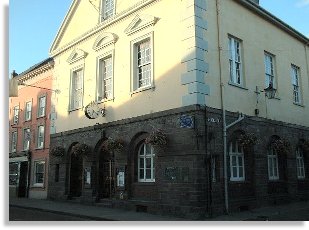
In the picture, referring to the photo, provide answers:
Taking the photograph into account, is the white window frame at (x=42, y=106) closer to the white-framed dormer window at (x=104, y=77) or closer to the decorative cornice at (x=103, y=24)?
the decorative cornice at (x=103, y=24)

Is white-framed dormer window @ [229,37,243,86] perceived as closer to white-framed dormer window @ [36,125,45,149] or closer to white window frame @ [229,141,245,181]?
white window frame @ [229,141,245,181]

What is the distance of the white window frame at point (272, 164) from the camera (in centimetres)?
1655

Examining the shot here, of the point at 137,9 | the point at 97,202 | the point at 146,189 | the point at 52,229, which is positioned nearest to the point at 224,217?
the point at 146,189

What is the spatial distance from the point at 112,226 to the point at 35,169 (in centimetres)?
1349

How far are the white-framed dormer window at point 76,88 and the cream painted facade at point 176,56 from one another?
24 cm

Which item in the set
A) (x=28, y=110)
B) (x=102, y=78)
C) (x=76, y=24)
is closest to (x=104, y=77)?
(x=102, y=78)

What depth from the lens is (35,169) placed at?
78.0 feet

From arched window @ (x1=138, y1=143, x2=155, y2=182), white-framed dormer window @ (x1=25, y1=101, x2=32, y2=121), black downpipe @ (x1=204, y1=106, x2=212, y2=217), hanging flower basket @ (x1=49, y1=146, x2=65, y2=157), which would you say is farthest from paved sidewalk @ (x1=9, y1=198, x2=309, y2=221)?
white-framed dormer window @ (x1=25, y1=101, x2=32, y2=121)

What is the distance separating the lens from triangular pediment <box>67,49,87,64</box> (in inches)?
755

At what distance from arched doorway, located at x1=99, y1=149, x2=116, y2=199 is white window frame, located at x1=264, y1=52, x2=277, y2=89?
7.59 m

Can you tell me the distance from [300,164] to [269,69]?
16.1ft

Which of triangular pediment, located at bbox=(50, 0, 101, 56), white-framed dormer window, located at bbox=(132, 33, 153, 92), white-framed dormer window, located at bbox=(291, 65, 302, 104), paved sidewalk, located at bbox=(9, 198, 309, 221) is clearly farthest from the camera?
triangular pediment, located at bbox=(50, 0, 101, 56)

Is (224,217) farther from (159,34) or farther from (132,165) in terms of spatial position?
(159,34)

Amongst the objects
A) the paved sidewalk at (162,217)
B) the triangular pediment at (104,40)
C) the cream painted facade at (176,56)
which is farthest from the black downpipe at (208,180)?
the triangular pediment at (104,40)
